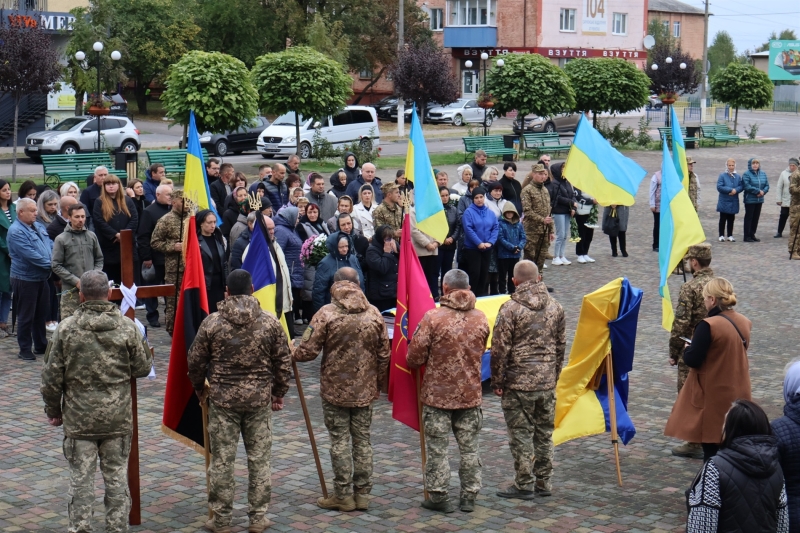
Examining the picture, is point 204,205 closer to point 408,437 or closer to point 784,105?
point 408,437

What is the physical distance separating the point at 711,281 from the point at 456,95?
3654 cm

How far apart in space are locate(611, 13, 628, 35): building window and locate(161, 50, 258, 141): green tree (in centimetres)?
4619

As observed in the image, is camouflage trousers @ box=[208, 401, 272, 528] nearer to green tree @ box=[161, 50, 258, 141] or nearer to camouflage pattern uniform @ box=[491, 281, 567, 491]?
camouflage pattern uniform @ box=[491, 281, 567, 491]

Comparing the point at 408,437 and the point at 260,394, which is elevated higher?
the point at 260,394

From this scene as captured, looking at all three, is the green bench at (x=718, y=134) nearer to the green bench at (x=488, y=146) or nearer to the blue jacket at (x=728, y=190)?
the green bench at (x=488, y=146)

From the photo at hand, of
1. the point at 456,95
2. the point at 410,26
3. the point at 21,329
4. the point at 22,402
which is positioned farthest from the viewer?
the point at 410,26

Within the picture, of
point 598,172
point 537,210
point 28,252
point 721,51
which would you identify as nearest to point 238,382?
point 598,172

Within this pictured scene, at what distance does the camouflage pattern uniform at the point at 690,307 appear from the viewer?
8672mm

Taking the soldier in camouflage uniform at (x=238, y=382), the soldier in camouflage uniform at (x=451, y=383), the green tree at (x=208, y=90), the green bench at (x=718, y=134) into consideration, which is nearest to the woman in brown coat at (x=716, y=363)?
the soldier in camouflage uniform at (x=451, y=383)

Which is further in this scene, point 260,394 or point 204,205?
point 204,205

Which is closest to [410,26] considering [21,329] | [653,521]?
[21,329]

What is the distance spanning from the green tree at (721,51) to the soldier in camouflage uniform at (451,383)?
102347mm

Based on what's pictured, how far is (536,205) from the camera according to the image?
1543 centimetres

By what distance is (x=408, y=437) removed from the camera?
921 centimetres
